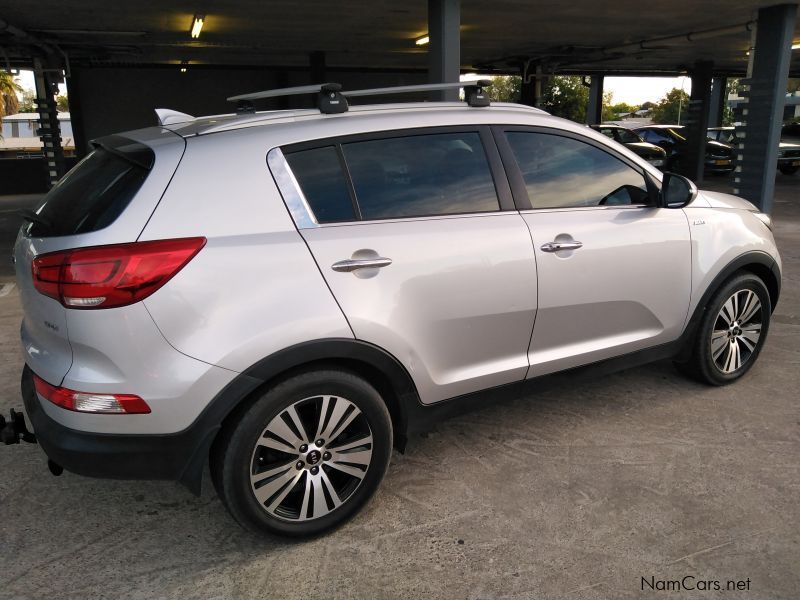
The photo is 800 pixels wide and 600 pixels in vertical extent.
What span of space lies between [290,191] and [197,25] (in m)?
11.1

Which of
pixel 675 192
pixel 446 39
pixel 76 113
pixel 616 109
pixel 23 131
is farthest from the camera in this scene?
pixel 616 109

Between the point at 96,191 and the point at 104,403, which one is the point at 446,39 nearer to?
the point at 96,191

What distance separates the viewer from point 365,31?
44.5 ft

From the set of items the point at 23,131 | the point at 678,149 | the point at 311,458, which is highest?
the point at 311,458

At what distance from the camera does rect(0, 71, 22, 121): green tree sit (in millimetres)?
33419

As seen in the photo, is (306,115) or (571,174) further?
(571,174)

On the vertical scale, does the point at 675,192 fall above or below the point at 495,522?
above

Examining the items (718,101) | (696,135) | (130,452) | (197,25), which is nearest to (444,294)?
(130,452)

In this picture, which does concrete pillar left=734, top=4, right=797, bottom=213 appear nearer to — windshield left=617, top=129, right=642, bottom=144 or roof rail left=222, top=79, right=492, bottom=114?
windshield left=617, top=129, right=642, bottom=144

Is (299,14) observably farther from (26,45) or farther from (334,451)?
(334,451)

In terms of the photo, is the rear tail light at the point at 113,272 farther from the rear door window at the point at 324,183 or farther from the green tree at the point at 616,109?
the green tree at the point at 616,109

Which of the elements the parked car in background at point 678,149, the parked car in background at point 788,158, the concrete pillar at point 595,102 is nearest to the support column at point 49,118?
the parked car in background at point 678,149

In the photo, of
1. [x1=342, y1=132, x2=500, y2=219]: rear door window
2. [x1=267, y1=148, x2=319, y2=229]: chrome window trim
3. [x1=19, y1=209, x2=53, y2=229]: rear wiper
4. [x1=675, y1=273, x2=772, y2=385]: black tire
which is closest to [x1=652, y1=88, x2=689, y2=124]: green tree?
[x1=675, y1=273, x2=772, y2=385]: black tire

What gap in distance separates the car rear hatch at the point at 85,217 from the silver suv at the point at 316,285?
0.04 ft
